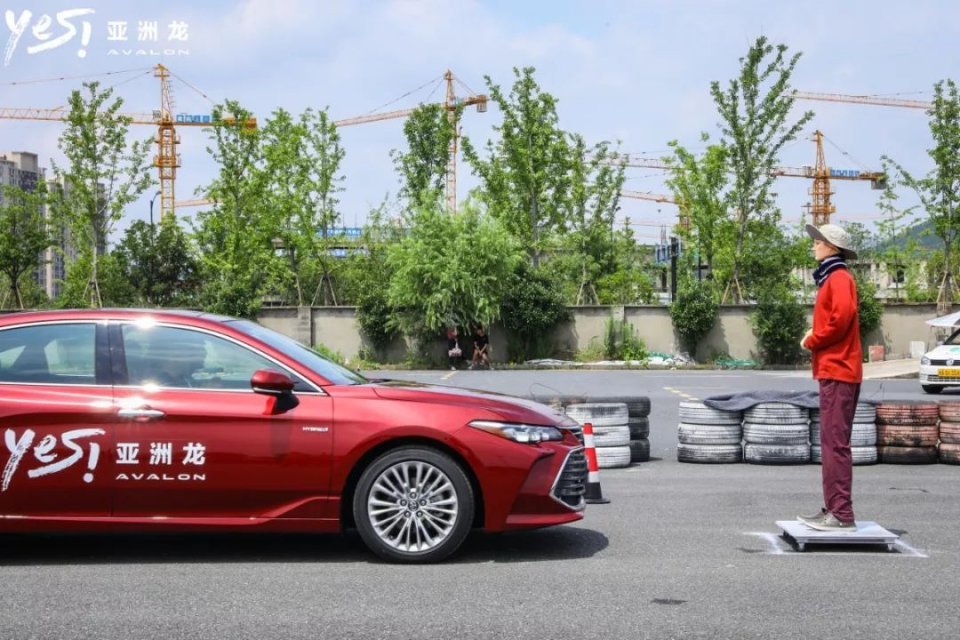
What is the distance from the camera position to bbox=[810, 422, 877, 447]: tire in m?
11.7

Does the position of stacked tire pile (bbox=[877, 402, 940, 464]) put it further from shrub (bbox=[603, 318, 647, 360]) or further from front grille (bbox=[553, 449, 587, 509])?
shrub (bbox=[603, 318, 647, 360])

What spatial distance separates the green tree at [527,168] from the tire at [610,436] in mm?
34296

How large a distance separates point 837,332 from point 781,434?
185 inches

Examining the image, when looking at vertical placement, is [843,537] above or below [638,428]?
below

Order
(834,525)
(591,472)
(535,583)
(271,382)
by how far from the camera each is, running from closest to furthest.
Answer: (535,583) < (271,382) < (834,525) < (591,472)

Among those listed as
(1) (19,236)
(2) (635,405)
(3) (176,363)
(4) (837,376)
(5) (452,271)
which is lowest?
(2) (635,405)

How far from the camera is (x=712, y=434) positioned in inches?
465

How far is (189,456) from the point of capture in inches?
263

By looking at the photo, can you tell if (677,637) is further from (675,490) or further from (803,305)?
(803,305)

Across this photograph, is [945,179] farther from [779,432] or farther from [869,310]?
[779,432]

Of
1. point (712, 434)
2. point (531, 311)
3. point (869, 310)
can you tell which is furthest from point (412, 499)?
point (869, 310)

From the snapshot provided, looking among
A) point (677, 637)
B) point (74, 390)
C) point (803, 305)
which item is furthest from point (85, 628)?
point (803, 305)

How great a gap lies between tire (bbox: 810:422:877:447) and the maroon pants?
4.63 metres

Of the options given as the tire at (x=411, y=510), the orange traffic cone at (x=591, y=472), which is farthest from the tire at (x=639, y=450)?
the tire at (x=411, y=510)
